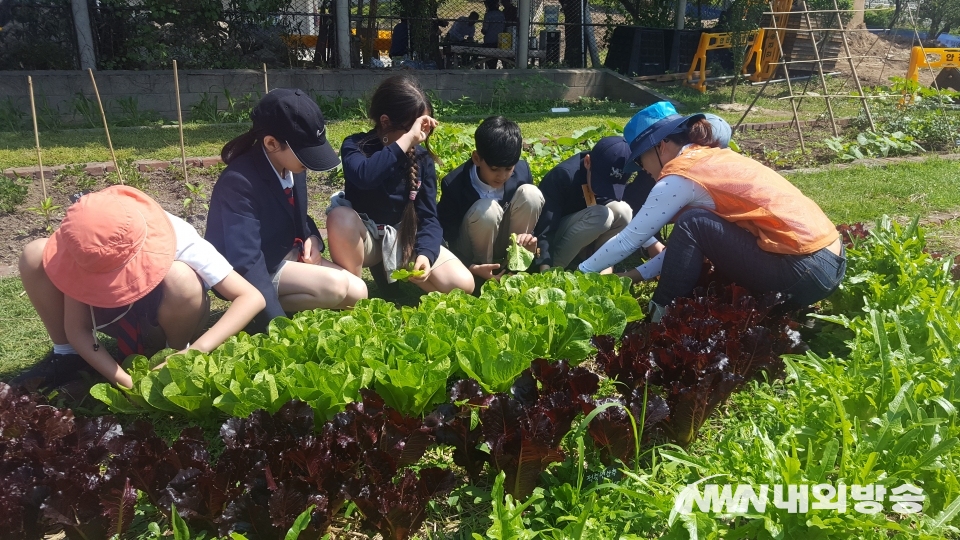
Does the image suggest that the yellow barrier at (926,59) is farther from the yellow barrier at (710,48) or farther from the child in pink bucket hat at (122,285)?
the child in pink bucket hat at (122,285)

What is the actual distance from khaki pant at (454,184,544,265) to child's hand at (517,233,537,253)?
0.06 m

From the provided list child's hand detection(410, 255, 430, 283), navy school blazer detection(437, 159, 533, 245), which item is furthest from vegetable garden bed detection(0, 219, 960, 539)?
navy school blazer detection(437, 159, 533, 245)

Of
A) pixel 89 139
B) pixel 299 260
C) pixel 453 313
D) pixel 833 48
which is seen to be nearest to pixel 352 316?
pixel 453 313

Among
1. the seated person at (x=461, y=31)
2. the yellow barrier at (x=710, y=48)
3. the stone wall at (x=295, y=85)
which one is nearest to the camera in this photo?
the stone wall at (x=295, y=85)

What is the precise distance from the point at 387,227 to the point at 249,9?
816 centimetres

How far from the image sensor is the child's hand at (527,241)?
3957mm

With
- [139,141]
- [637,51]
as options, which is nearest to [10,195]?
[139,141]

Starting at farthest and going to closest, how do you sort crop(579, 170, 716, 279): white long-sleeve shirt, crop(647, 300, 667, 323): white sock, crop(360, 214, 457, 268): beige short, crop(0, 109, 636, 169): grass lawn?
crop(0, 109, 636, 169): grass lawn
crop(360, 214, 457, 268): beige short
crop(647, 300, 667, 323): white sock
crop(579, 170, 716, 279): white long-sleeve shirt

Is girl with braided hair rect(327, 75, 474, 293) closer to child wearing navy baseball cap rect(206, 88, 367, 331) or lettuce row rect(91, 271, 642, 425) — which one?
child wearing navy baseball cap rect(206, 88, 367, 331)

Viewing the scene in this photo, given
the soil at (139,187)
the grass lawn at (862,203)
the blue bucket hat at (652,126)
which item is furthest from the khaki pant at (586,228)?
the soil at (139,187)

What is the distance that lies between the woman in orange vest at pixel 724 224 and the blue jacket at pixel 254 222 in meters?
1.51

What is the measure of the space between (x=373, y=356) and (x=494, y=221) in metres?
1.56

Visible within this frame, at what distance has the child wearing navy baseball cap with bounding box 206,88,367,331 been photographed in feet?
10.0

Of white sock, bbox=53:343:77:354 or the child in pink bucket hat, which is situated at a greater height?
the child in pink bucket hat
